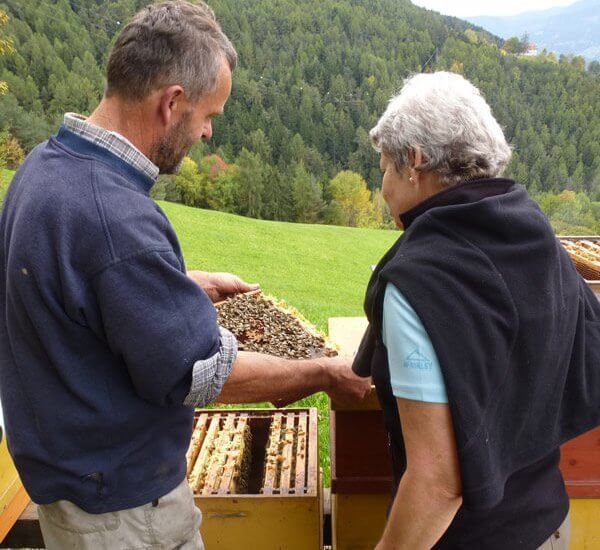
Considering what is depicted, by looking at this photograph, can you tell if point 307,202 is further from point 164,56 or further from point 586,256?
point 164,56

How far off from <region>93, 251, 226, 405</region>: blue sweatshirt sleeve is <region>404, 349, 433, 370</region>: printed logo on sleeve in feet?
2.09

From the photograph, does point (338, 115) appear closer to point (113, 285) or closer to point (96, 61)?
point (96, 61)

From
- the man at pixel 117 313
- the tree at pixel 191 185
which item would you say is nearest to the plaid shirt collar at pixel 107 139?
the man at pixel 117 313

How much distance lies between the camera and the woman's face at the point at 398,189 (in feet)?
6.56

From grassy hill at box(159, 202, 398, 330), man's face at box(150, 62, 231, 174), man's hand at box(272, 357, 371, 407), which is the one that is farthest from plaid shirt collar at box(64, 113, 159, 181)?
grassy hill at box(159, 202, 398, 330)

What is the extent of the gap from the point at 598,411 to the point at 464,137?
3.45 feet

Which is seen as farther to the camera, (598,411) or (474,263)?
(598,411)

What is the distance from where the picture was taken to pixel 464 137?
6.10 feet

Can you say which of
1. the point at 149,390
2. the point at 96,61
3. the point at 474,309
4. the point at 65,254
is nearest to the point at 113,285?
the point at 65,254

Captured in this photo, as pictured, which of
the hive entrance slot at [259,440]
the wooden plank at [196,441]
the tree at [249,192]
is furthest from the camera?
the tree at [249,192]

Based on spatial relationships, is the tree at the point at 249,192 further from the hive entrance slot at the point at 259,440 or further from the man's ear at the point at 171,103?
the man's ear at the point at 171,103

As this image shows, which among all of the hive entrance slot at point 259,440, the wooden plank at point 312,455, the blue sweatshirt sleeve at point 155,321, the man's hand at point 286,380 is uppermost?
the blue sweatshirt sleeve at point 155,321

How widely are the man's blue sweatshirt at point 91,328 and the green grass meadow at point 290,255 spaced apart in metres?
11.6

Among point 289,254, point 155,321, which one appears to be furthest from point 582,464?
point 289,254
